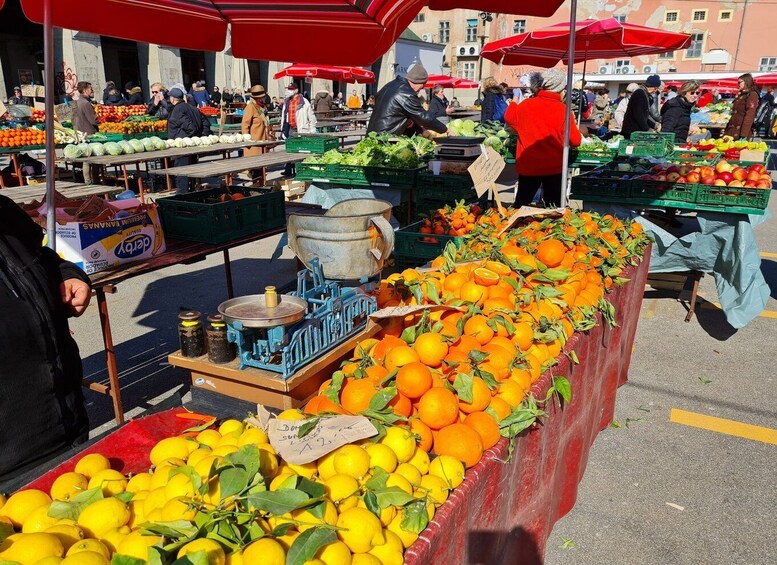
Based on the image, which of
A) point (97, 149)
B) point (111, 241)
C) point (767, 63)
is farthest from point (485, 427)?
point (767, 63)

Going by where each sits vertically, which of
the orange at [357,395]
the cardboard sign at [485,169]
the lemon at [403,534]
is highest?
the cardboard sign at [485,169]

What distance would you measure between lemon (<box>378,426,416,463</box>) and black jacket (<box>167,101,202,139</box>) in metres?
11.5

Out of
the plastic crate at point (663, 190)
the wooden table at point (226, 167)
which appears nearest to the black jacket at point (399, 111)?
the wooden table at point (226, 167)

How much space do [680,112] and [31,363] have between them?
11406 millimetres

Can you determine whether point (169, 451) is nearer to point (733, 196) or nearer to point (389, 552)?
point (389, 552)

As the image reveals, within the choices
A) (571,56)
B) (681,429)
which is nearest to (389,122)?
(571,56)

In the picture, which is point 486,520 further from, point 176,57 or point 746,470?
point 176,57

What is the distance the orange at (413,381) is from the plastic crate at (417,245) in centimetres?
259

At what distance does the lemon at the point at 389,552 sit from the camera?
1.28 metres

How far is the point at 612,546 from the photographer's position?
2836 millimetres

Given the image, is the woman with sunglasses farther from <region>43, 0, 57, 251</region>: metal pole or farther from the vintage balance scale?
<region>43, 0, 57, 251</region>: metal pole

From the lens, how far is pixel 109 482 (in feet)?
4.78

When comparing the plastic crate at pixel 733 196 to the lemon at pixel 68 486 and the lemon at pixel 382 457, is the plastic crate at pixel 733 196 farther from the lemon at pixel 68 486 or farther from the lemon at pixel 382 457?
the lemon at pixel 68 486

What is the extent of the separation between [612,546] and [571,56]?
127 inches
